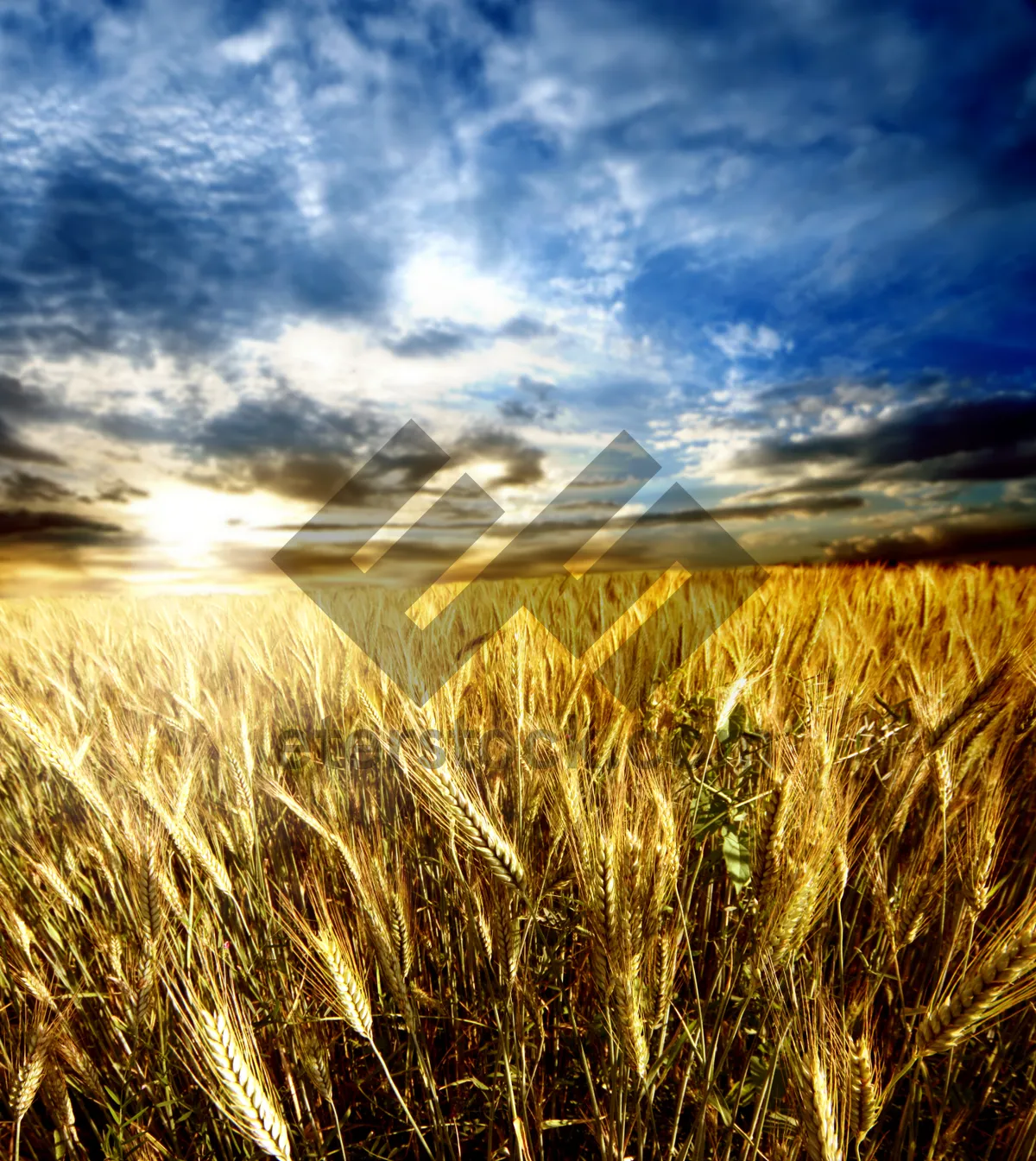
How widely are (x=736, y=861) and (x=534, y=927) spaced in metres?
0.49

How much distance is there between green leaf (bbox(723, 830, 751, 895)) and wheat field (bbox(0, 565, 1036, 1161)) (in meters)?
0.04

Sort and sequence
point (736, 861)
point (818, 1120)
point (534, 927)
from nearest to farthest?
point (818, 1120) < point (736, 861) < point (534, 927)

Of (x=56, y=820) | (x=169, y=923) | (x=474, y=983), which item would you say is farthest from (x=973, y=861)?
(x=56, y=820)

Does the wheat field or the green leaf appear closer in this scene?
the wheat field

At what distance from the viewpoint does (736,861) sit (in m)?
1.37

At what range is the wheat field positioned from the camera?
3.48 ft

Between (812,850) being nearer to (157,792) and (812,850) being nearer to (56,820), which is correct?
(157,792)

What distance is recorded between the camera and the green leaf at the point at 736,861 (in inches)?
52.9

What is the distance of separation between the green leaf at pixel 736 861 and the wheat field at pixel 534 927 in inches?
1.4

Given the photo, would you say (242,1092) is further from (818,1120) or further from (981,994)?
(981,994)

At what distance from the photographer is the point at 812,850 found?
44.3 inches

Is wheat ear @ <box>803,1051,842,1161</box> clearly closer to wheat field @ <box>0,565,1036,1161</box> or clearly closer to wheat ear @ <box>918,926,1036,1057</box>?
wheat field @ <box>0,565,1036,1161</box>

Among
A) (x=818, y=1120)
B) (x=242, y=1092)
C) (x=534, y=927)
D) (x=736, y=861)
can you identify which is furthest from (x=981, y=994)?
(x=242, y=1092)

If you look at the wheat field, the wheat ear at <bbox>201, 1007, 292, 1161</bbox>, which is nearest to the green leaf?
the wheat field
